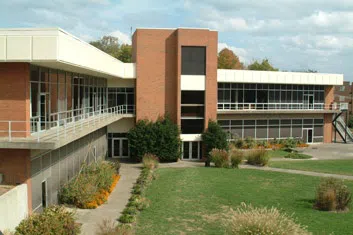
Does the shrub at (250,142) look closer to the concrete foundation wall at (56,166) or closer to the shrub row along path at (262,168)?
the shrub row along path at (262,168)

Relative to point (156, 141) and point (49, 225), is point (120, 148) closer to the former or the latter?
point (156, 141)

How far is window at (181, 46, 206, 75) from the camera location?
36.0m

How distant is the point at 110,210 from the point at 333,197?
33.9 feet

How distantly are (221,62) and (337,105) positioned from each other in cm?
3409

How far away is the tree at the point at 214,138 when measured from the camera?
35.5 meters

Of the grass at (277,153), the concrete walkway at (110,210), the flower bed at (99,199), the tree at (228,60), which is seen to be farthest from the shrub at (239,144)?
the tree at (228,60)

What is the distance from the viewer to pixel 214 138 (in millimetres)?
35500

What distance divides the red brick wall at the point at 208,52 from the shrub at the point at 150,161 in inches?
184

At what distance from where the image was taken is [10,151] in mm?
15836

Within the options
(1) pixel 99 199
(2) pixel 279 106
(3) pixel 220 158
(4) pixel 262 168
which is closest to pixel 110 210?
(1) pixel 99 199

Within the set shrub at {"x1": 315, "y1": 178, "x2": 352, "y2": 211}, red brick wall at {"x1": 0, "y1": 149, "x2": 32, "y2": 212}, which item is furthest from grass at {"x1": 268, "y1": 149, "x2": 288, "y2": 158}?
red brick wall at {"x1": 0, "y1": 149, "x2": 32, "y2": 212}

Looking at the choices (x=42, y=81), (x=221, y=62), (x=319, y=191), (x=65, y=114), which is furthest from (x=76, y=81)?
(x=221, y=62)

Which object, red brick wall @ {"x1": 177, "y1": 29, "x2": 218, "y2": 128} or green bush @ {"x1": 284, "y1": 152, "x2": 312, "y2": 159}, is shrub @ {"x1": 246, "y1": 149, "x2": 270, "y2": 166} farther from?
green bush @ {"x1": 284, "y1": 152, "x2": 312, "y2": 159}

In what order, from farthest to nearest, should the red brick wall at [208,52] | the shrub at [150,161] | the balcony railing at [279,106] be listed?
the balcony railing at [279,106], the red brick wall at [208,52], the shrub at [150,161]
